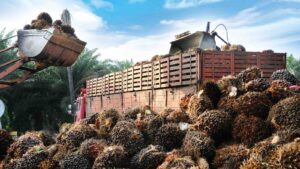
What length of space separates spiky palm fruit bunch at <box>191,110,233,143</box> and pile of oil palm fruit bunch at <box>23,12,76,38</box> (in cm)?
619

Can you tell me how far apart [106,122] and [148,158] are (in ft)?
6.04

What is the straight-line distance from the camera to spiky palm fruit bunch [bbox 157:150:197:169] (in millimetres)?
5551

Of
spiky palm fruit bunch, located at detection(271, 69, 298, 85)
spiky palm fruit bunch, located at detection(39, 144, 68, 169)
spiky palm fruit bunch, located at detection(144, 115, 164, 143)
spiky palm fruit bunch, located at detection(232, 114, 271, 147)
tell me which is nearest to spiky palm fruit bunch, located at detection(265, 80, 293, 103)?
spiky palm fruit bunch, located at detection(232, 114, 271, 147)

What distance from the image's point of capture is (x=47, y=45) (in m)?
11.1

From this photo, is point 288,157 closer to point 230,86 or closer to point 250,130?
point 250,130

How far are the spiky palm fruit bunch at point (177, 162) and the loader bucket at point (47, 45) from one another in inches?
253

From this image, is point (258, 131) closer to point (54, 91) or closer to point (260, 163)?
point (260, 163)

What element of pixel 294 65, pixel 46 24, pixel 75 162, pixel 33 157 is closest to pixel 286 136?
pixel 75 162

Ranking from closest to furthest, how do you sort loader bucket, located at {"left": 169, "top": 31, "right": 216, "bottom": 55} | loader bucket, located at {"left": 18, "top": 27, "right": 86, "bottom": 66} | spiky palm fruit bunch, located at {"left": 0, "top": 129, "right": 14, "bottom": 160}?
spiky palm fruit bunch, located at {"left": 0, "top": 129, "right": 14, "bottom": 160}, loader bucket, located at {"left": 18, "top": 27, "right": 86, "bottom": 66}, loader bucket, located at {"left": 169, "top": 31, "right": 216, "bottom": 55}

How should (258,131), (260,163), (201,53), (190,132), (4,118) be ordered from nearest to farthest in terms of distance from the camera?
(260,163) → (258,131) → (190,132) → (201,53) → (4,118)

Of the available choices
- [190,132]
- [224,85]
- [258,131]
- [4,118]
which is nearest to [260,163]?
[258,131]

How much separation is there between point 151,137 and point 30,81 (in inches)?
964

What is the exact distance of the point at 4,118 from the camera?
31.9m

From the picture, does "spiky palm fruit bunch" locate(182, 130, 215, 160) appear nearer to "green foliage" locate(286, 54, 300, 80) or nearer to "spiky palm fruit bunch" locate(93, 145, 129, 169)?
"spiky palm fruit bunch" locate(93, 145, 129, 169)
